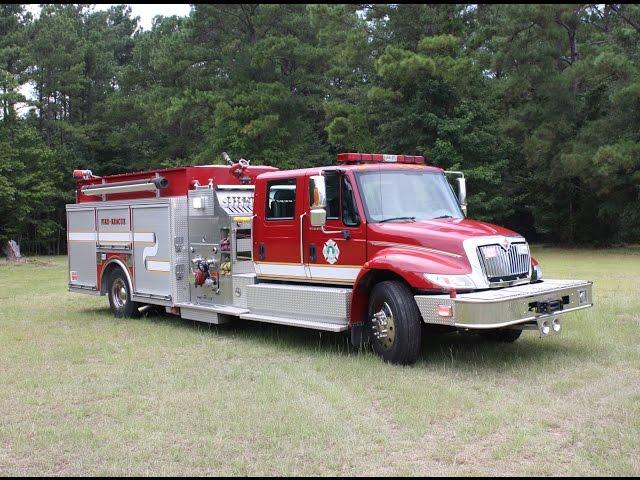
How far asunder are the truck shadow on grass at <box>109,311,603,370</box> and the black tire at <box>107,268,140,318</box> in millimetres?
1594

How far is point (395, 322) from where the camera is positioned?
24.3ft

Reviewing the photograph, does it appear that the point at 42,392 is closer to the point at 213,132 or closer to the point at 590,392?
the point at 590,392

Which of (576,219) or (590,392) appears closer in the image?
(590,392)

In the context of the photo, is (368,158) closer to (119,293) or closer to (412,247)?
(412,247)

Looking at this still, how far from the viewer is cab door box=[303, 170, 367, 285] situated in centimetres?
807

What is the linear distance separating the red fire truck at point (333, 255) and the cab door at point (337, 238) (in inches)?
0.6

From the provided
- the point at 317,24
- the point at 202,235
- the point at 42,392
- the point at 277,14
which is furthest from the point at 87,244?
the point at 277,14

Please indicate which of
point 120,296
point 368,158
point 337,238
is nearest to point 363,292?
point 337,238

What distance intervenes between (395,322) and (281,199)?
256 cm

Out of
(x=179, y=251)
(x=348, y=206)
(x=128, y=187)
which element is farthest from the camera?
(x=128, y=187)

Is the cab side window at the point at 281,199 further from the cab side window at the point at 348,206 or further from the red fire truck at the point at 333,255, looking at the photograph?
the cab side window at the point at 348,206

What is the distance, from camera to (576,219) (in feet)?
113

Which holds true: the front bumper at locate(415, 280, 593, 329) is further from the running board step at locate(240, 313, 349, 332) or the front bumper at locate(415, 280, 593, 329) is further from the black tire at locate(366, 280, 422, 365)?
the running board step at locate(240, 313, 349, 332)

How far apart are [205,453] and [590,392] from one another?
363 cm
